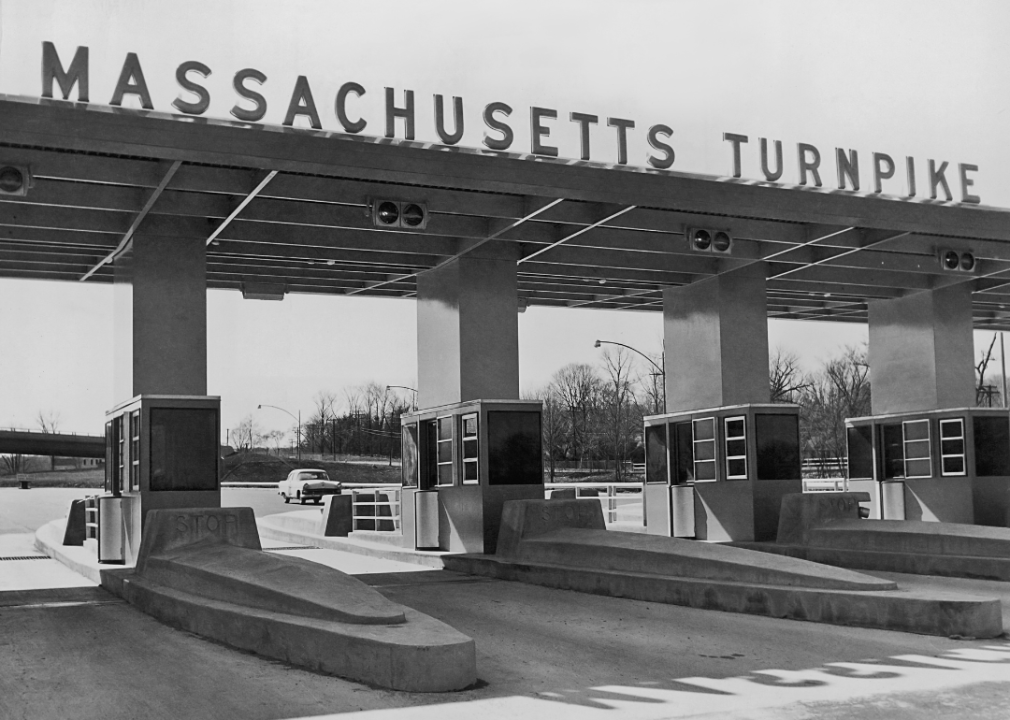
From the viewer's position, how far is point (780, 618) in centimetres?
1212

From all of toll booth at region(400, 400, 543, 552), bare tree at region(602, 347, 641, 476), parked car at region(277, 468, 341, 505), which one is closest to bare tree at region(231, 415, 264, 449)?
bare tree at region(602, 347, 641, 476)

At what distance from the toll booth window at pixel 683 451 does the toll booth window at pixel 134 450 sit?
9871mm

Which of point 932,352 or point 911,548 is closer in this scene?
point 911,548

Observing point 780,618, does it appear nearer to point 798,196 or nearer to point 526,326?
point 798,196

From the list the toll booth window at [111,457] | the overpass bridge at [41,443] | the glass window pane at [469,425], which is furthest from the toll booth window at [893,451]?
the overpass bridge at [41,443]

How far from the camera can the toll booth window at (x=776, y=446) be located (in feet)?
63.1

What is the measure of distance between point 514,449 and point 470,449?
721 millimetres

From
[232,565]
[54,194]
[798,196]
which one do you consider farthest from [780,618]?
[54,194]

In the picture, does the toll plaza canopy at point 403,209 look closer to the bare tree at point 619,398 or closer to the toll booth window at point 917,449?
the toll booth window at point 917,449

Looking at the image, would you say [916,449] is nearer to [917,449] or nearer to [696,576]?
[917,449]

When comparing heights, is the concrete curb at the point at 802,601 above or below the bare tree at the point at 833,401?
below

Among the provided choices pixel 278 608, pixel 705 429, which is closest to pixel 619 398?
pixel 705 429

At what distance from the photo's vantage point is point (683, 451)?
20.5 m

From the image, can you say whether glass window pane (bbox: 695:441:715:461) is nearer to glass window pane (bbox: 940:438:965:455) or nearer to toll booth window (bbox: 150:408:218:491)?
glass window pane (bbox: 940:438:965:455)
